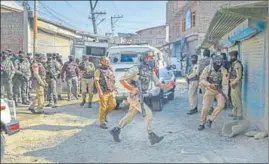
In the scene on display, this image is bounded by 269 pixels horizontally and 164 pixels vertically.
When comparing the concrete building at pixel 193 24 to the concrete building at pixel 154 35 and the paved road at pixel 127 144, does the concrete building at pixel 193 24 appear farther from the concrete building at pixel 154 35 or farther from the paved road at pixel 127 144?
the concrete building at pixel 154 35

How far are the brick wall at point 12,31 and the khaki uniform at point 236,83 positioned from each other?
1202 cm

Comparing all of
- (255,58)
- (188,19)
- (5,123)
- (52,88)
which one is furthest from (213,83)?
(188,19)

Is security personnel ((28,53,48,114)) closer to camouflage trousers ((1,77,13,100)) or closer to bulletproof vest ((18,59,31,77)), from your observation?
camouflage trousers ((1,77,13,100))

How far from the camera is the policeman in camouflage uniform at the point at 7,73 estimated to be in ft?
35.1

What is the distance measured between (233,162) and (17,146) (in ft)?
12.4

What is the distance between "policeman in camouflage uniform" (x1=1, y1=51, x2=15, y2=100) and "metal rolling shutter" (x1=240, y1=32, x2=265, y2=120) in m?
7.06

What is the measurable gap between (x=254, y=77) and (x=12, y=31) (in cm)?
1304

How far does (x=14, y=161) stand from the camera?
535 cm

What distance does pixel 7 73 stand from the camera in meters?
10.8

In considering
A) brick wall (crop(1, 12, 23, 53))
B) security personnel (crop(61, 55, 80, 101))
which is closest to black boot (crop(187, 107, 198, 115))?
security personnel (crop(61, 55, 80, 101))

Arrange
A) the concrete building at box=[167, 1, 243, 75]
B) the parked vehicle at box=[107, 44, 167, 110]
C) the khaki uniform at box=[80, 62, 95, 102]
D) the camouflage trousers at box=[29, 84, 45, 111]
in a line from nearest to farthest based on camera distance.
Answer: the camouflage trousers at box=[29, 84, 45, 111]
the parked vehicle at box=[107, 44, 167, 110]
the khaki uniform at box=[80, 62, 95, 102]
the concrete building at box=[167, 1, 243, 75]

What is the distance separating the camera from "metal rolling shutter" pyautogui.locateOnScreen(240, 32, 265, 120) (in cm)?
723

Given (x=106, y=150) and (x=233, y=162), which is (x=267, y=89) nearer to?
(x=233, y=162)

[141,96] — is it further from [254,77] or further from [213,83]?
[254,77]
